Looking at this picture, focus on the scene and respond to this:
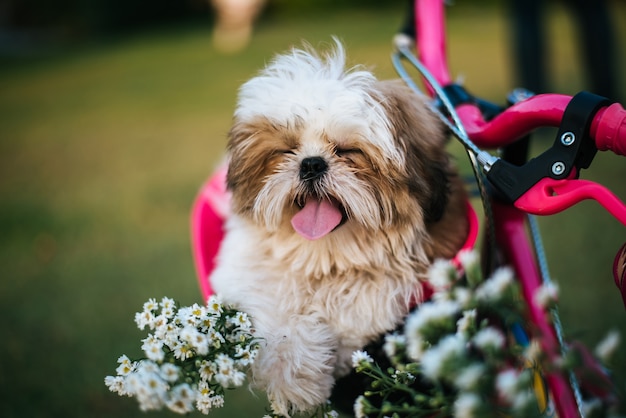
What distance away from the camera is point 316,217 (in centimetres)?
208

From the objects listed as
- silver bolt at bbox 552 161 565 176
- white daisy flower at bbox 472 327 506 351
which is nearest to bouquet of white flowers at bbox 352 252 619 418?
white daisy flower at bbox 472 327 506 351

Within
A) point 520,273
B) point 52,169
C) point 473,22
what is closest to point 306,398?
point 520,273

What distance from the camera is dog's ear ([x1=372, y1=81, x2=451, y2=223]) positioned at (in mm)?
2062

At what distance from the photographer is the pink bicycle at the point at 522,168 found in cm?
159

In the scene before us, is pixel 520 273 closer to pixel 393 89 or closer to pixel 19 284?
pixel 393 89

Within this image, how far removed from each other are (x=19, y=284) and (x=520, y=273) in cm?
384

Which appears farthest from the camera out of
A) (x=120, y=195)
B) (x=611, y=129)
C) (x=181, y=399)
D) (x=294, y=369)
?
(x=120, y=195)

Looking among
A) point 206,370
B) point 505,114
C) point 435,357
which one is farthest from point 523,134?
point 206,370

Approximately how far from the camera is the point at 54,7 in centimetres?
2000

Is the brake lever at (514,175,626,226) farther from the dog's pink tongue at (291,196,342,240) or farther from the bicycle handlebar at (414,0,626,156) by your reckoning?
the dog's pink tongue at (291,196,342,240)

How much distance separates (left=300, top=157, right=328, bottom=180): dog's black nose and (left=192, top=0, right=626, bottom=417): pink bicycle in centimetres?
39

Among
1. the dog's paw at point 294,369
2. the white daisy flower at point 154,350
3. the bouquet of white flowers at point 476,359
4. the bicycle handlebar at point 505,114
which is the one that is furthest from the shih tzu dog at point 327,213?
the bouquet of white flowers at point 476,359

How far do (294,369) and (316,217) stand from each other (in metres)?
0.47

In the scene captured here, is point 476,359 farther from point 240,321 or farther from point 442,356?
point 240,321
